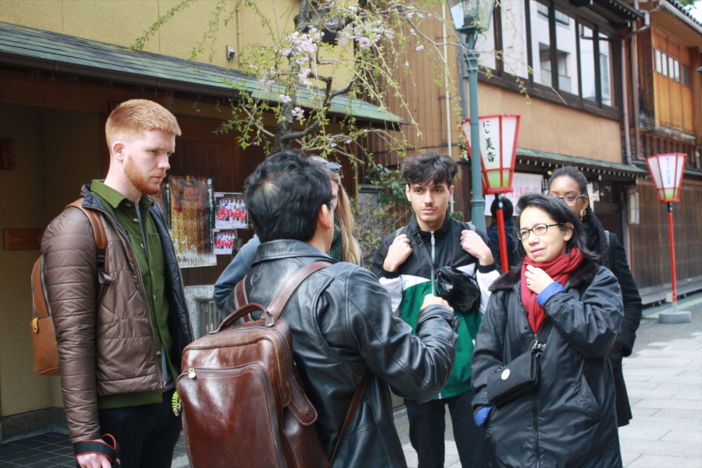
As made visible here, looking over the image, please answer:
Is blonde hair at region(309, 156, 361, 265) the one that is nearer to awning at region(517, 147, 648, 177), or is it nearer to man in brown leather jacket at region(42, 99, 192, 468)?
man in brown leather jacket at region(42, 99, 192, 468)

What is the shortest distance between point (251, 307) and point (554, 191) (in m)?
2.57

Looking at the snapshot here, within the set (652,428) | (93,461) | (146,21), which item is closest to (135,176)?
(93,461)

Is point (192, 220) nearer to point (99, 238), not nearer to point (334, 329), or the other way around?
point (99, 238)

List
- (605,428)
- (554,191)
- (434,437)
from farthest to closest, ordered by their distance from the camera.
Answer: (554,191) < (434,437) < (605,428)

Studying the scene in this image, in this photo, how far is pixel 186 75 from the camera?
5500mm

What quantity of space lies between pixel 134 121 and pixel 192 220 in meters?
3.95

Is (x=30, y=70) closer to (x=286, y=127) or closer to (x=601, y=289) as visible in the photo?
(x=286, y=127)

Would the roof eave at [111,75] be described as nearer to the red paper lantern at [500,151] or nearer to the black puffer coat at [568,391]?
the red paper lantern at [500,151]

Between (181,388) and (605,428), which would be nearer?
(181,388)

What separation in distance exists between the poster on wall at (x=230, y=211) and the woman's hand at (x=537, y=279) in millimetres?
4519

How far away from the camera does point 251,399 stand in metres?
1.70

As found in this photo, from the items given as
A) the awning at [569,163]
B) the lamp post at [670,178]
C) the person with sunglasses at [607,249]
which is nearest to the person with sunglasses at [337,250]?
the person with sunglasses at [607,249]

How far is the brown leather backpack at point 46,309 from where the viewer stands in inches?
94.9

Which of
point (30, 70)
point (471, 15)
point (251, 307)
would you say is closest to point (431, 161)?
point (251, 307)
